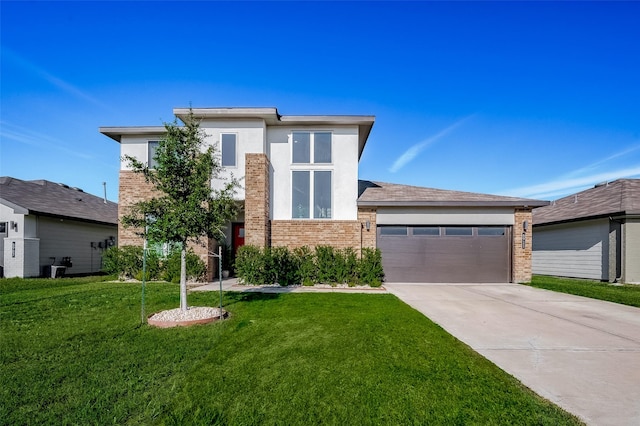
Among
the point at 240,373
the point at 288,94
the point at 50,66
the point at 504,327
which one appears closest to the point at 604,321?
the point at 504,327

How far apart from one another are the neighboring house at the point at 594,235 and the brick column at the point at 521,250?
12.0 ft

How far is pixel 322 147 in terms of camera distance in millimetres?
13422

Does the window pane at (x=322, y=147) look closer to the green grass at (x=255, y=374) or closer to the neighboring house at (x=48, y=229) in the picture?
the green grass at (x=255, y=374)

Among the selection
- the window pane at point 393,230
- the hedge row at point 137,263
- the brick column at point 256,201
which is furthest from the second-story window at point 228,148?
the window pane at point 393,230

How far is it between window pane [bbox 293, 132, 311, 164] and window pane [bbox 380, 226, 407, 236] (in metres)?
4.48

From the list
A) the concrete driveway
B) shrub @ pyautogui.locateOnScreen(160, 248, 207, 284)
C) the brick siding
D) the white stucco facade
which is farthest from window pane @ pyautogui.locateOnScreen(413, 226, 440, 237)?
shrub @ pyautogui.locateOnScreen(160, 248, 207, 284)

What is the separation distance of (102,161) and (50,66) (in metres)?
5.21

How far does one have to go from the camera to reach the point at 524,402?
10.3 feet

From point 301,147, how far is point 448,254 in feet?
25.5

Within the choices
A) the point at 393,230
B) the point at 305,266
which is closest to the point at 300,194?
the point at 305,266

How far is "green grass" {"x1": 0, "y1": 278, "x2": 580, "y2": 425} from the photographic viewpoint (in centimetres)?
293

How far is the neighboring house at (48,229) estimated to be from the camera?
43.6ft

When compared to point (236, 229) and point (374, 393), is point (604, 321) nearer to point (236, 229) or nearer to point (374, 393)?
point (374, 393)

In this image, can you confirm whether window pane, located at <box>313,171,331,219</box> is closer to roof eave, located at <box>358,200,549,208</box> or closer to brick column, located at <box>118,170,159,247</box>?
roof eave, located at <box>358,200,549,208</box>
